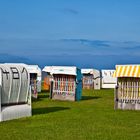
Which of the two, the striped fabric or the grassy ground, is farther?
the striped fabric

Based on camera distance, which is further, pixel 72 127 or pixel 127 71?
pixel 127 71

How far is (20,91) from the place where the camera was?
20.2 m

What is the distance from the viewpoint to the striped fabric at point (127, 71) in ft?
82.8

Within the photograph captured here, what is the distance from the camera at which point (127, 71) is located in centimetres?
2548

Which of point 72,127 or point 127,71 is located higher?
point 127,71

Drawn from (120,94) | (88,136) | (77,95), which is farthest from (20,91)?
(77,95)

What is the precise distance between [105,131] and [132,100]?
1013cm

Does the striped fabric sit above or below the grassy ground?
above

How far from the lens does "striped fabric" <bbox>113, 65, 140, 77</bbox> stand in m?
25.2

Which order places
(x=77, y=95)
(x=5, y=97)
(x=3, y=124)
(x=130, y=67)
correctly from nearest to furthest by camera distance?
1. (x=3, y=124)
2. (x=5, y=97)
3. (x=130, y=67)
4. (x=77, y=95)

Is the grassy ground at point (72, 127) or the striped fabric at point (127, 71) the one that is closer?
the grassy ground at point (72, 127)

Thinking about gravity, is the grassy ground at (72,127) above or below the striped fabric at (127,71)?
below

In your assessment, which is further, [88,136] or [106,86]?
[106,86]

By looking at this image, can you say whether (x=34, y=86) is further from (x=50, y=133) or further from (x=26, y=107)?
(x=50, y=133)
